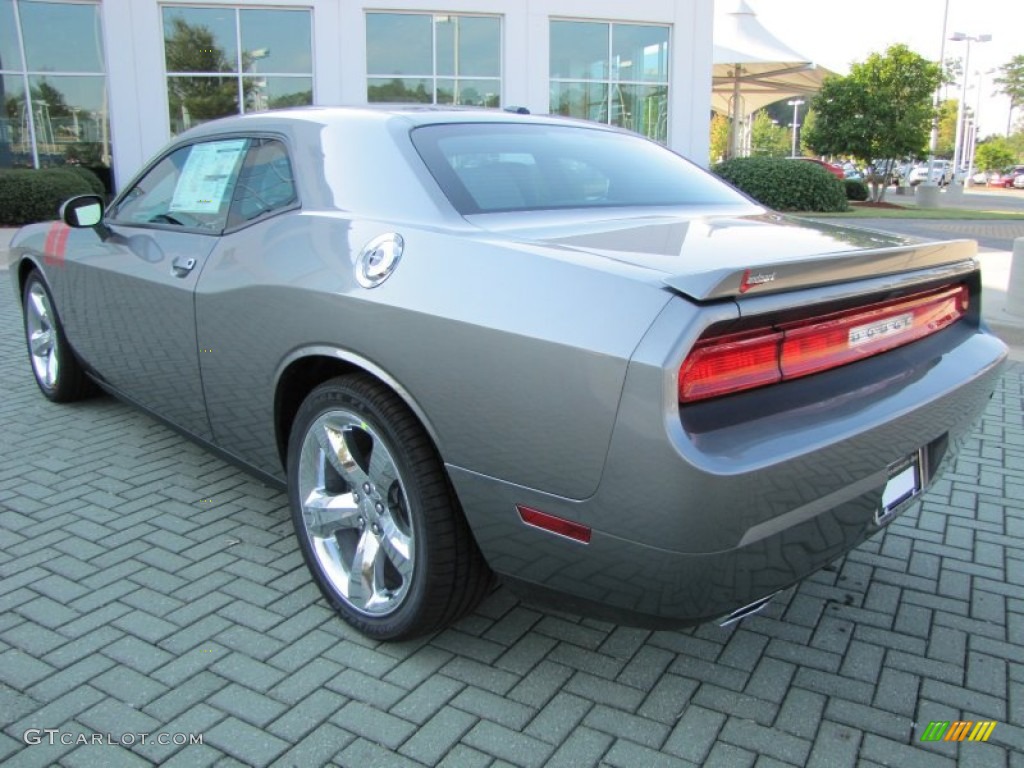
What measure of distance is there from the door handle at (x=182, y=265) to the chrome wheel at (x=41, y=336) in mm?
1798

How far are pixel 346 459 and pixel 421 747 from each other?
889 millimetres

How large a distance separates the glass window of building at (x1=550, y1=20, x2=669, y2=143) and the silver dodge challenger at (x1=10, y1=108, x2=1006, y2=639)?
54.8ft

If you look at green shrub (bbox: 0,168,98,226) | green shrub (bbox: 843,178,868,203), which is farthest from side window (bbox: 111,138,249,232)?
green shrub (bbox: 843,178,868,203)

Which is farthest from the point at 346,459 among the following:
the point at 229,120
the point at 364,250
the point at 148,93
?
the point at 148,93

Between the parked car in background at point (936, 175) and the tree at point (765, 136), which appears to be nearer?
the parked car in background at point (936, 175)

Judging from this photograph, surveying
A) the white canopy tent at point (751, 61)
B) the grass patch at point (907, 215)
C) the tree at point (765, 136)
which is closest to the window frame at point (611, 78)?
the grass patch at point (907, 215)

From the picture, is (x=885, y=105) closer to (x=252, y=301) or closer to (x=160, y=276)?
(x=160, y=276)

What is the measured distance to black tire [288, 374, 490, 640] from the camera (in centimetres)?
244

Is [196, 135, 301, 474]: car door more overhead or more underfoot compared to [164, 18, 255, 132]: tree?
more underfoot

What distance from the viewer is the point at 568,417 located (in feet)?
6.72

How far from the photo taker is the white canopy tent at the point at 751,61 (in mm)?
24047

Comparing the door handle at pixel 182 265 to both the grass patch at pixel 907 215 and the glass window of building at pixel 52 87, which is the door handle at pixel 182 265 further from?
the grass patch at pixel 907 215

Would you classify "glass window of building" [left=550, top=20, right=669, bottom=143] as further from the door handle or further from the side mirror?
the door handle

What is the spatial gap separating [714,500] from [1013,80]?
5037 inches
